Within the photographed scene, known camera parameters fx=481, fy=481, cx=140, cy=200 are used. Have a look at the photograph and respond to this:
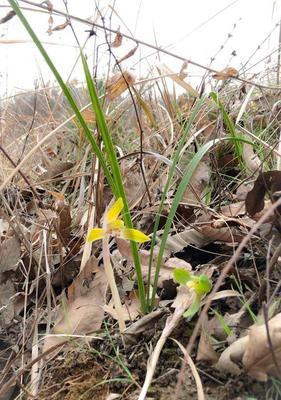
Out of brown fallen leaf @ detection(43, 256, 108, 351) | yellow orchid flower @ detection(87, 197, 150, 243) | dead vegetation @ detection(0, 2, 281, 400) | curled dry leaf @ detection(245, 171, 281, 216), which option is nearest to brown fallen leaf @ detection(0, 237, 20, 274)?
dead vegetation @ detection(0, 2, 281, 400)

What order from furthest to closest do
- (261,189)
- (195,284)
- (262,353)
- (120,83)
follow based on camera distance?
(120,83) → (261,189) → (195,284) → (262,353)

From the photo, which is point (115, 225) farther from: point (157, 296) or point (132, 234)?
point (157, 296)

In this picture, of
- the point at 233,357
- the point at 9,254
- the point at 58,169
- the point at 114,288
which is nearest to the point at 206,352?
the point at 233,357

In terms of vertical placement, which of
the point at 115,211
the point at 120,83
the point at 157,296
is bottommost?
the point at 157,296

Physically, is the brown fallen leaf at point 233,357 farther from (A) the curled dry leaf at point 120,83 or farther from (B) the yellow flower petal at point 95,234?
(A) the curled dry leaf at point 120,83

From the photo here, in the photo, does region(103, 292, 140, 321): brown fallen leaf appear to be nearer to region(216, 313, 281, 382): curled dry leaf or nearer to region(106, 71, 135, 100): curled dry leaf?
region(216, 313, 281, 382): curled dry leaf

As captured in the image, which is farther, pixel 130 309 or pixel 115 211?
pixel 130 309

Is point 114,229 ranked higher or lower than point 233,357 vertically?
higher
